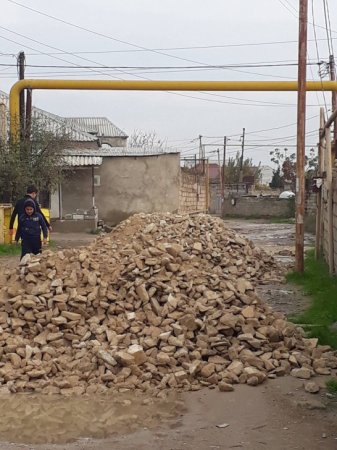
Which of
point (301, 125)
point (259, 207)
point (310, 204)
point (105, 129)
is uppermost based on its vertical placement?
point (105, 129)

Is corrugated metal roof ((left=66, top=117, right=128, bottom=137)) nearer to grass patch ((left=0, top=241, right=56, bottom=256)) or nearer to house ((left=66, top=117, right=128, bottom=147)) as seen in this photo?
house ((left=66, top=117, right=128, bottom=147))

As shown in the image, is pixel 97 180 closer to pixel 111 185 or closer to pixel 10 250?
pixel 111 185

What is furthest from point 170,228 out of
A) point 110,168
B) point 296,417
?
point 110,168

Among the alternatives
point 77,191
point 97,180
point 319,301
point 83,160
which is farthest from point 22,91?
point 319,301

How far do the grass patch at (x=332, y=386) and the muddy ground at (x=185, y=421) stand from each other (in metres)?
0.08

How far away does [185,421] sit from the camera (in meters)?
5.36

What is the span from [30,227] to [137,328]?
3884 millimetres

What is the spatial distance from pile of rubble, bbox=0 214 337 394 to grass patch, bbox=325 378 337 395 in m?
0.26

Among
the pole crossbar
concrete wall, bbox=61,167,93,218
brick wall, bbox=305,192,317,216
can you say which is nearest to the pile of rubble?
the pole crossbar

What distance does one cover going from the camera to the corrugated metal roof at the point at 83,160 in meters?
25.8

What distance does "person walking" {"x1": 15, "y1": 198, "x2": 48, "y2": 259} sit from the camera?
34.6ft

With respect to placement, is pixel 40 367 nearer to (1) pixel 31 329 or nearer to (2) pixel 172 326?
(1) pixel 31 329

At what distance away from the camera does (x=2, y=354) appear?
6.85m

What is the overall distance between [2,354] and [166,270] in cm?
243
